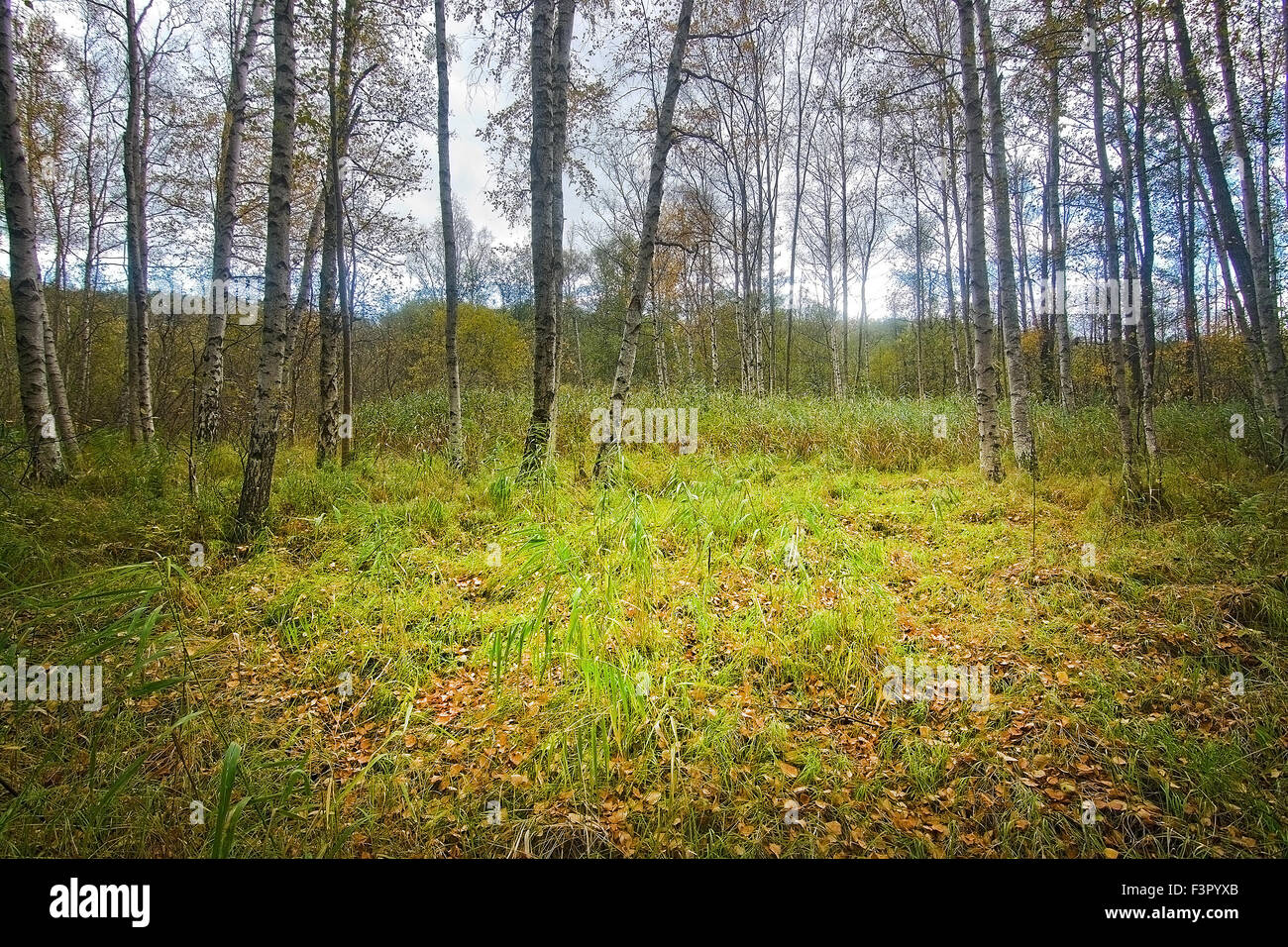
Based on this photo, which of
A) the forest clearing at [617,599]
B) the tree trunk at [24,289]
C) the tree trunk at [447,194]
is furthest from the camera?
the tree trunk at [447,194]

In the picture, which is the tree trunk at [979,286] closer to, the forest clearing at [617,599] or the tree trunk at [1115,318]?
the forest clearing at [617,599]

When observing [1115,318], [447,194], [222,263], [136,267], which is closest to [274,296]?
[447,194]

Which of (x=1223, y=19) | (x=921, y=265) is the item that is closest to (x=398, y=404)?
(x=1223, y=19)

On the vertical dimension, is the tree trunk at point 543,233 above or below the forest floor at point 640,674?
above

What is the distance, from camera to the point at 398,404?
13711 millimetres

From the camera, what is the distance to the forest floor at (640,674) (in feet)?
6.91

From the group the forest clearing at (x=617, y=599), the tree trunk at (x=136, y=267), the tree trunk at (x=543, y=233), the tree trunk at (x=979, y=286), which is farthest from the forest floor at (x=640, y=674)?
the tree trunk at (x=136, y=267)

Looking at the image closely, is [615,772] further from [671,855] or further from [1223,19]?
[1223,19]

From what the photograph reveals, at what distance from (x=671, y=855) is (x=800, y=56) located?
70.5ft

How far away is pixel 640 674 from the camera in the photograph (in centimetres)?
286

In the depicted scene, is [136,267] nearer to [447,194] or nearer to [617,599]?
[447,194]

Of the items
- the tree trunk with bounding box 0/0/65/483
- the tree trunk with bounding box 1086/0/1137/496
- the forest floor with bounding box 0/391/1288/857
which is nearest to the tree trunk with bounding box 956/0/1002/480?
the tree trunk with bounding box 1086/0/1137/496

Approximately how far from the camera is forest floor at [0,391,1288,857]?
2105 mm

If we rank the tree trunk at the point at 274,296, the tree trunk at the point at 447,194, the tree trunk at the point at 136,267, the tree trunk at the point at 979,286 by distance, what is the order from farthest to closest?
the tree trunk at the point at 136,267, the tree trunk at the point at 447,194, the tree trunk at the point at 979,286, the tree trunk at the point at 274,296
